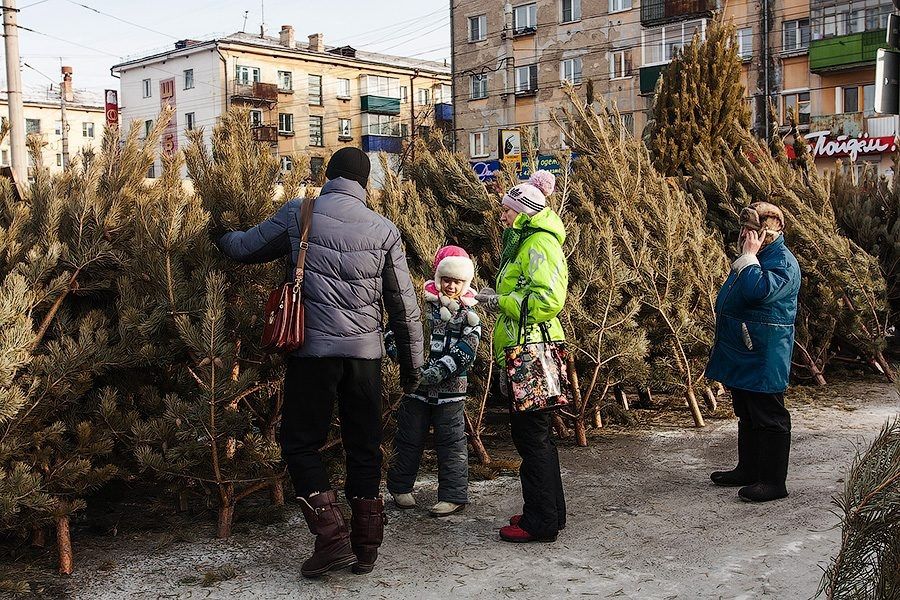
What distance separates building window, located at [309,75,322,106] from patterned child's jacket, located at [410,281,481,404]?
191ft

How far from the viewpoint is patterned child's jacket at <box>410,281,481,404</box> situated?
5293 millimetres

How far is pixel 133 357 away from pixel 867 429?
5.60m

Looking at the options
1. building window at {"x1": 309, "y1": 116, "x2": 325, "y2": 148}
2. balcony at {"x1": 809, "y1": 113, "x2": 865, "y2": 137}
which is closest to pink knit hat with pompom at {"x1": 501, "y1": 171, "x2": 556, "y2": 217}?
balcony at {"x1": 809, "y1": 113, "x2": 865, "y2": 137}

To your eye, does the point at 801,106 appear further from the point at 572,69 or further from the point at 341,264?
the point at 341,264

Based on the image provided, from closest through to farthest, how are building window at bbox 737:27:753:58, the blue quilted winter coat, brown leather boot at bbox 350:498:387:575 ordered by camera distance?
brown leather boot at bbox 350:498:387:575
the blue quilted winter coat
building window at bbox 737:27:753:58

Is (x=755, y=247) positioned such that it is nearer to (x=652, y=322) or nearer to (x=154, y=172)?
(x=652, y=322)

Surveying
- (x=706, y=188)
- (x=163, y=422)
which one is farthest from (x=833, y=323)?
(x=163, y=422)

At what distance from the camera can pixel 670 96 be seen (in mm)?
15070

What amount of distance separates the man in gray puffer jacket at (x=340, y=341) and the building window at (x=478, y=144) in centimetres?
4159

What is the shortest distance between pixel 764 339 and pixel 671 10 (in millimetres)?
35673

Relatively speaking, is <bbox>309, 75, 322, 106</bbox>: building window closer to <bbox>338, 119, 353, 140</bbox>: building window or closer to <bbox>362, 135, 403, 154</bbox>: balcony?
<bbox>338, 119, 353, 140</bbox>: building window

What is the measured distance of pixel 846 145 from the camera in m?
33.1

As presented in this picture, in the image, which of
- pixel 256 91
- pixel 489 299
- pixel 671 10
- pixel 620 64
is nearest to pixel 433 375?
pixel 489 299

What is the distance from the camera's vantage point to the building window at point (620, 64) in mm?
40375
